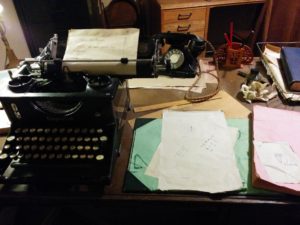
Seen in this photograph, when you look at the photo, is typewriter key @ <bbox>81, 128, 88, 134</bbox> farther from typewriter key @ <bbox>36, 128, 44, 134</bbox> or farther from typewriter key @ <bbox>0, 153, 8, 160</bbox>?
typewriter key @ <bbox>0, 153, 8, 160</bbox>

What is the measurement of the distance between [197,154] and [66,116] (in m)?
0.42

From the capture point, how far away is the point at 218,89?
3.92 ft

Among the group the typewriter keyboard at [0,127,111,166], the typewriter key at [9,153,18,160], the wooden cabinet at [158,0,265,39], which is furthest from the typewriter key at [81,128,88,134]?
the wooden cabinet at [158,0,265,39]

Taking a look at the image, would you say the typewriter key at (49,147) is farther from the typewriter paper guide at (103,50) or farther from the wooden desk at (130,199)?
the typewriter paper guide at (103,50)

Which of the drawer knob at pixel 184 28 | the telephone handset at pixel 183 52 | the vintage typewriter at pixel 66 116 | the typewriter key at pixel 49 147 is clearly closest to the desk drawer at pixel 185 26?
the drawer knob at pixel 184 28

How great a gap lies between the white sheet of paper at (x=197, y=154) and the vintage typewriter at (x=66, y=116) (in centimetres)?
17

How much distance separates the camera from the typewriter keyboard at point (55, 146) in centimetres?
84

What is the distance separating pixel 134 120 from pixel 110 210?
2.38 ft

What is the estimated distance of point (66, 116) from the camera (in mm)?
894

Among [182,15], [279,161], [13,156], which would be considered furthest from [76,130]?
[182,15]

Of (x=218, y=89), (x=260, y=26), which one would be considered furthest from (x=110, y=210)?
(x=260, y=26)

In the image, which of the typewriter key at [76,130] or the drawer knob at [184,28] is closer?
the typewriter key at [76,130]

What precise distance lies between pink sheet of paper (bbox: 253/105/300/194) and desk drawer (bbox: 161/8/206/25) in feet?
4.37

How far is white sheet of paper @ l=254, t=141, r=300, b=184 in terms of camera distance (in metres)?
0.77
